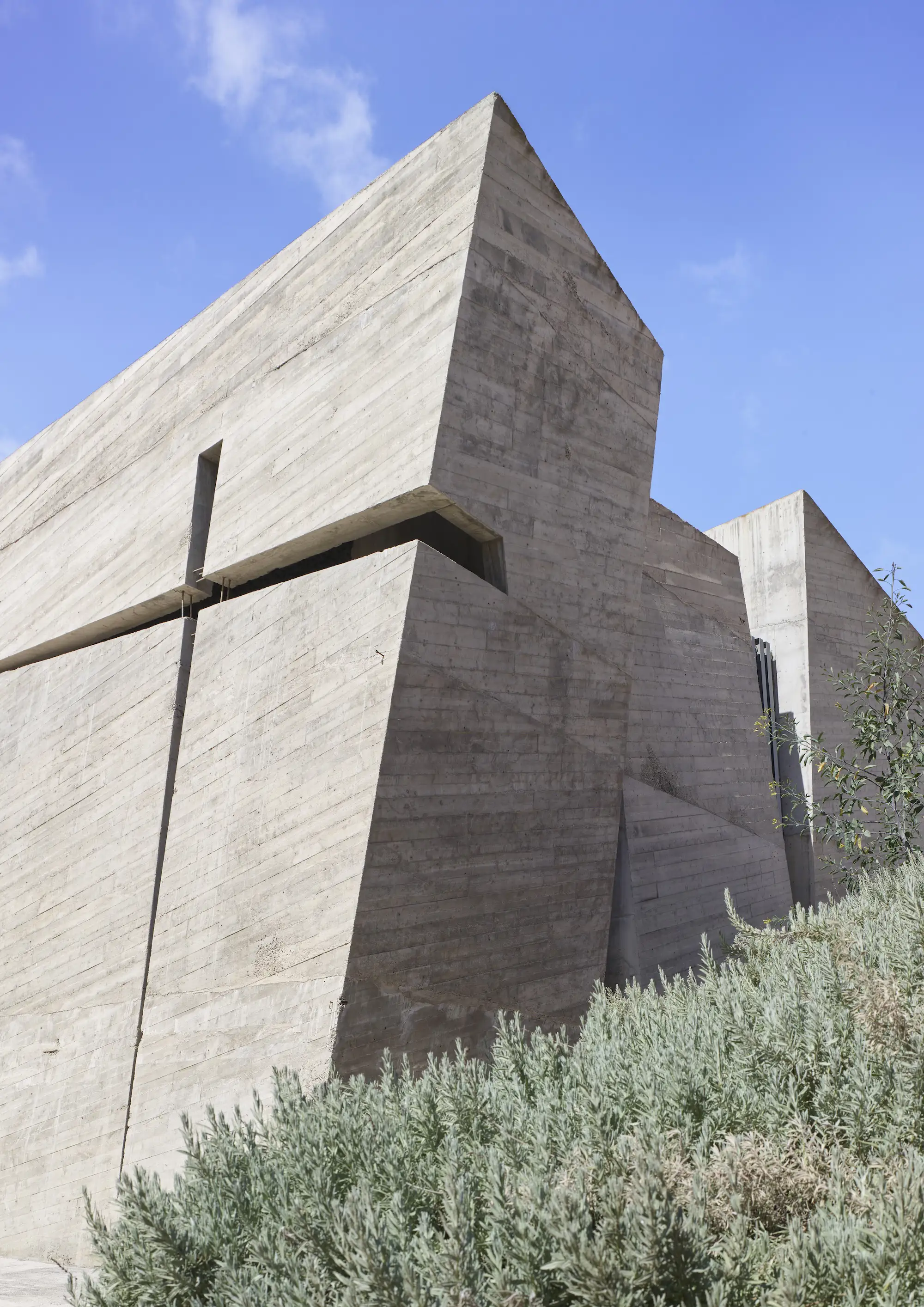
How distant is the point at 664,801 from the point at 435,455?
4.11m

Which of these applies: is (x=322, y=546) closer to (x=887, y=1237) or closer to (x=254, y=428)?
(x=254, y=428)

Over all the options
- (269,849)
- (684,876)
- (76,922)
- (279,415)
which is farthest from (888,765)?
(76,922)

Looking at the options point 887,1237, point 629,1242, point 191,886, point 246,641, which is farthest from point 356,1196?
point 246,641

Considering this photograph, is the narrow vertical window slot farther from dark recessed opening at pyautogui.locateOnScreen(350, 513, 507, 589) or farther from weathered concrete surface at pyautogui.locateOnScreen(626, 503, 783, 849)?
weathered concrete surface at pyautogui.locateOnScreen(626, 503, 783, 849)

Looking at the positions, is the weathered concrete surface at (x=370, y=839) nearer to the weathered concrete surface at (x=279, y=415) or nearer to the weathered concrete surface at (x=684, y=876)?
the weathered concrete surface at (x=684, y=876)

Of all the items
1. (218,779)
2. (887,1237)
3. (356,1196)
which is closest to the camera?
(887,1237)

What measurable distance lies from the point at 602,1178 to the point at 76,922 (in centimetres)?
706

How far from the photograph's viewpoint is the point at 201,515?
9.77m

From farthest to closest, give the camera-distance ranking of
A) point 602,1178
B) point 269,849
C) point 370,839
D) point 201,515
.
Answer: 1. point 201,515
2. point 269,849
3. point 370,839
4. point 602,1178

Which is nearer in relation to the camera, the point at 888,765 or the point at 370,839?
the point at 370,839

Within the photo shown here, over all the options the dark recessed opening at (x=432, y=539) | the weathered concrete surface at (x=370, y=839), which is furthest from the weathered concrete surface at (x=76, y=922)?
the dark recessed opening at (x=432, y=539)

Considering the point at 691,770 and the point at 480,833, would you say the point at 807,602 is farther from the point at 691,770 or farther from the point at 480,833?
the point at 480,833

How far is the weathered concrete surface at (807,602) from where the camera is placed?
486 inches

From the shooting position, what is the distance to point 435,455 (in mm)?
7504
